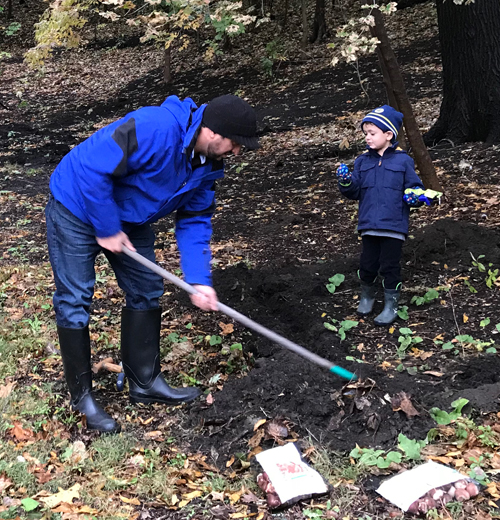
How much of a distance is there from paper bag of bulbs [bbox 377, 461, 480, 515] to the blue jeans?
1882 mm

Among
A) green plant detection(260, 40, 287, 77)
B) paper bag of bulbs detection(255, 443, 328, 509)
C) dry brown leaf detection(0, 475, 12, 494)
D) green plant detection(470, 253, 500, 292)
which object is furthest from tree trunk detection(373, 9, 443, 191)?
green plant detection(260, 40, 287, 77)

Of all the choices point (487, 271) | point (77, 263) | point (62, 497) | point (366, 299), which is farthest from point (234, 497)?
point (487, 271)

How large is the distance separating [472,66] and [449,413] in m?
6.54

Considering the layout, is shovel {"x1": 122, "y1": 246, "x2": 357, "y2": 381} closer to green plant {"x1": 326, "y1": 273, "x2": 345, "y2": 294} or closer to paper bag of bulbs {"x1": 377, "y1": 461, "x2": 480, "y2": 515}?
paper bag of bulbs {"x1": 377, "y1": 461, "x2": 480, "y2": 515}

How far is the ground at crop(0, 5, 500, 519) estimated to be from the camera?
11.4ft

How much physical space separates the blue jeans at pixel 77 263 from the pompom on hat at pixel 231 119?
2.88 ft

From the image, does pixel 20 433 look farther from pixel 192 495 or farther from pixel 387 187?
pixel 387 187

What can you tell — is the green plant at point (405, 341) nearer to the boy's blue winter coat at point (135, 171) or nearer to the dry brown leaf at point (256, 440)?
the dry brown leaf at point (256, 440)

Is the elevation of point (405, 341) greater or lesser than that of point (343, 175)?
lesser

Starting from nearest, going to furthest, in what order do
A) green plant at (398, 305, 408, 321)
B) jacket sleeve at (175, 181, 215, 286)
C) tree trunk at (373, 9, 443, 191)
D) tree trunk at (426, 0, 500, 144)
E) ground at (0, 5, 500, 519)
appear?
ground at (0, 5, 500, 519) < jacket sleeve at (175, 181, 215, 286) < green plant at (398, 305, 408, 321) < tree trunk at (373, 9, 443, 191) < tree trunk at (426, 0, 500, 144)

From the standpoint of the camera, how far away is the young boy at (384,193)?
455cm

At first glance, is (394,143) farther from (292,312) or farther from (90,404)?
(90,404)

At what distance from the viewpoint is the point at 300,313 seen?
16.4ft

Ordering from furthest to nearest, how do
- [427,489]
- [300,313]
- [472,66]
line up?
[472,66] < [300,313] < [427,489]
